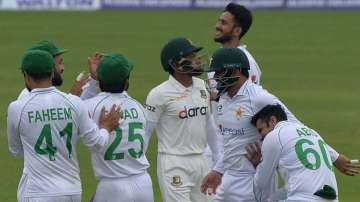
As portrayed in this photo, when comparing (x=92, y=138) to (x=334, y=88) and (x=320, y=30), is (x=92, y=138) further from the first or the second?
(x=320, y=30)

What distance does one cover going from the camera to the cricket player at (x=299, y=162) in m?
7.66

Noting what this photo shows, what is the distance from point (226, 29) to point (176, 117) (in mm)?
1219

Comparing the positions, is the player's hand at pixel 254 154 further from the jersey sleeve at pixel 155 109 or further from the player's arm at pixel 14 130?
the player's arm at pixel 14 130

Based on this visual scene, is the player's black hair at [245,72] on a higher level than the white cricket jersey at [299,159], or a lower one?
higher

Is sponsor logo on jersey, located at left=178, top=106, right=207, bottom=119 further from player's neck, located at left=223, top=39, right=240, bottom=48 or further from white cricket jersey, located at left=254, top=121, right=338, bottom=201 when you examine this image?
white cricket jersey, located at left=254, top=121, right=338, bottom=201

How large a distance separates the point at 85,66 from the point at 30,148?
14939 millimetres

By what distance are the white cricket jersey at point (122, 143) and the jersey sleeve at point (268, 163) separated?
3.07ft

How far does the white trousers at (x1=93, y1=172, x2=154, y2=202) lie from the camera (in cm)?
825

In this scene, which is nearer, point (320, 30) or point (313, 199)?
point (313, 199)

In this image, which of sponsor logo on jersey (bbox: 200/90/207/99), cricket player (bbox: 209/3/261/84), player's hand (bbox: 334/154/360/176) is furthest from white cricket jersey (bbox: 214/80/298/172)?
cricket player (bbox: 209/3/261/84)

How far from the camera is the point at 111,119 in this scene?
26.6 feet

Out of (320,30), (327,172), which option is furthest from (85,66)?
(327,172)

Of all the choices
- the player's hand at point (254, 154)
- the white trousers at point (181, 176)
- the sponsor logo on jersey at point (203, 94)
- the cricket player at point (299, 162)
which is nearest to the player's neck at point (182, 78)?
the sponsor logo on jersey at point (203, 94)

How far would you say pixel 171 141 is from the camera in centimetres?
924
